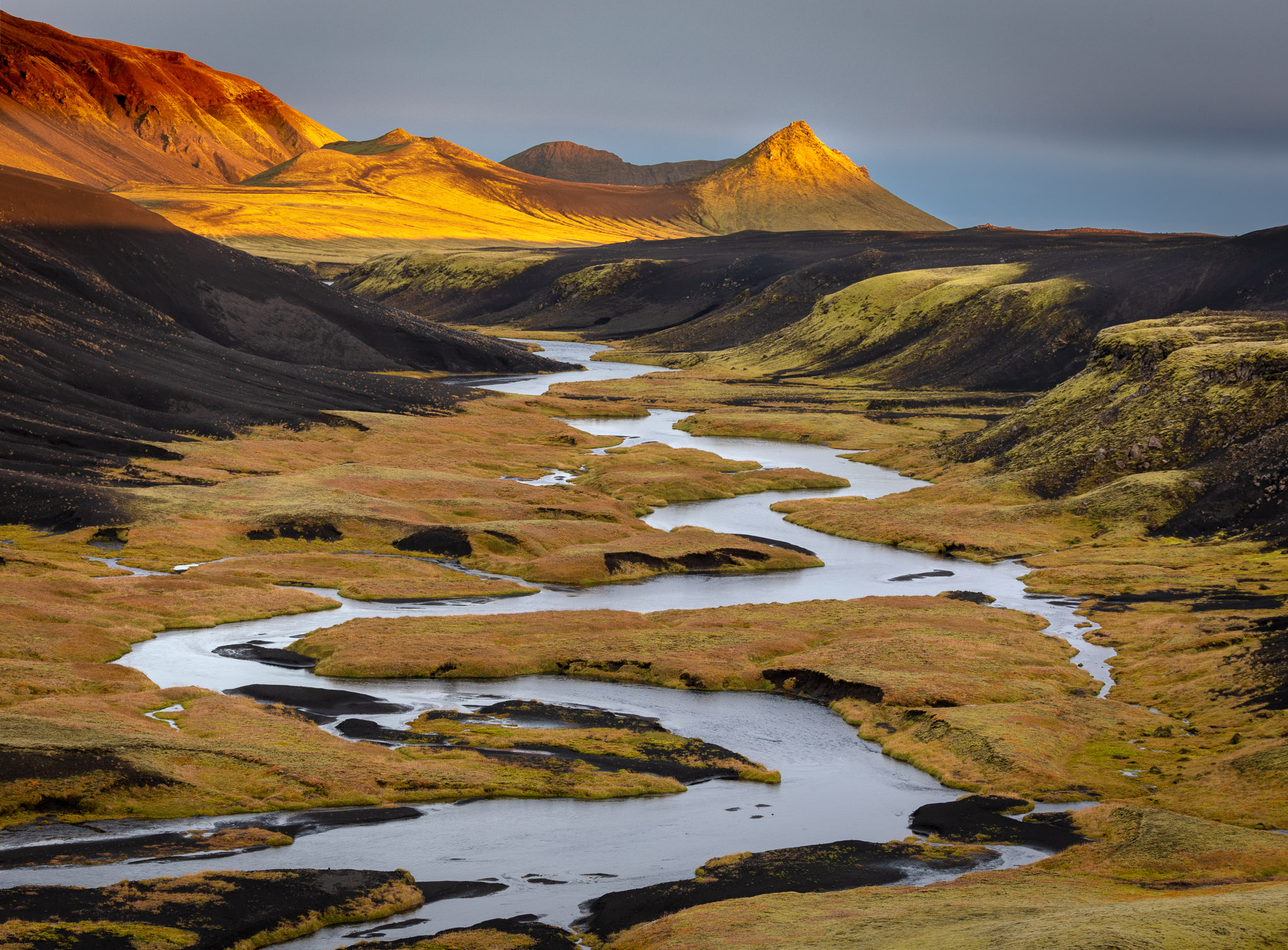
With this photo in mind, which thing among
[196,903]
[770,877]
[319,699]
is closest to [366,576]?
[319,699]

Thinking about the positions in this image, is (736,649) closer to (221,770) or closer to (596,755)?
(596,755)

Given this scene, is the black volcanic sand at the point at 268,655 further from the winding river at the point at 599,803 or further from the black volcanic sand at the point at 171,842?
the black volcanic sand at the point at 171,842

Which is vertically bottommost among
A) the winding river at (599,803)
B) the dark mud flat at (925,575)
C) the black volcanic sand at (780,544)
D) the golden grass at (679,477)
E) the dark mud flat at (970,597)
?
the winding river at (599,803)

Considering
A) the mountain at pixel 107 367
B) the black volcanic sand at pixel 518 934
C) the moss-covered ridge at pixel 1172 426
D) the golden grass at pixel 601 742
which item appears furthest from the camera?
the mountain at pixel 107 367

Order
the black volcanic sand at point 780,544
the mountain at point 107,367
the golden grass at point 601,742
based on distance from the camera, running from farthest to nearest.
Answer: the mountain at point 107,367, the black volcanic sand at point 780,544, the golden grass at point 601,742

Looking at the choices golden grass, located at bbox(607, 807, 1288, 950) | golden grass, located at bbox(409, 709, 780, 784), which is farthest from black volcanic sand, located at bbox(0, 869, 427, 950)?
golden grass, located at bbox(409, 709, 780, 784)

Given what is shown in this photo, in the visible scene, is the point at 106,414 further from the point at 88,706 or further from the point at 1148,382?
the point at 1148,382

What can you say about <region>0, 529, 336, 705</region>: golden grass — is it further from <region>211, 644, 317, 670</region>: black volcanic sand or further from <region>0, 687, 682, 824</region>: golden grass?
<region>211, 644, 317, 670</region>: black volcanic sand

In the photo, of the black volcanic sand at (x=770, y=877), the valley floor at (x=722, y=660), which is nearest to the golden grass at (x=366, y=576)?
the valley floor at (x=722, y=660)
